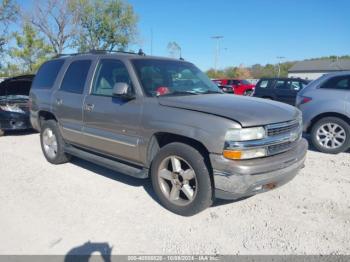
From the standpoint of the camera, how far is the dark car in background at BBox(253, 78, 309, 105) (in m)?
13.7

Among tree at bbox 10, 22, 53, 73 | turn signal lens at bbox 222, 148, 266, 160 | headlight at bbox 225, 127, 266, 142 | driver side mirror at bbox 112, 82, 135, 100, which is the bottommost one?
turn signal lens at bbox 222, 148, 266, 160

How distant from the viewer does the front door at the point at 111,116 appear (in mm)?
4113

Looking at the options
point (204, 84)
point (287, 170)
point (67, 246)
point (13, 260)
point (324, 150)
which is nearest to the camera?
point (13, 260)

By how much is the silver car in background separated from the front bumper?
364 cm

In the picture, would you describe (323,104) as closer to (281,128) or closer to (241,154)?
(281,128)

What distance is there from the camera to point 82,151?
511 centimetres

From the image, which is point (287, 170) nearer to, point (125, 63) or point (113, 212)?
point (113, 212)

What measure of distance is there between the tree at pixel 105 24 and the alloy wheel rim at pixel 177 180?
28807 mm

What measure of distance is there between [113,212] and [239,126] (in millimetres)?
1920

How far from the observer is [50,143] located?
587 centimetres

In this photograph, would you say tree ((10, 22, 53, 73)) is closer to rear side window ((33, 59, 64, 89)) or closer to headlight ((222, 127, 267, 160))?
rear side window ((33, 59, 64, 89))

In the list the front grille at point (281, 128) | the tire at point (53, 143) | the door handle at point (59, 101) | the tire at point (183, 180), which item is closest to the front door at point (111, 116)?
the tire at point (183, 180)

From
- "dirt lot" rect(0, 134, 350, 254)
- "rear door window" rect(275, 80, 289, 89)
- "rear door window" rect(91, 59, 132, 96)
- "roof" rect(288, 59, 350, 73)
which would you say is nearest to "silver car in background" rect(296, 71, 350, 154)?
"dirt lot" rect(0, 134, 350, 254)

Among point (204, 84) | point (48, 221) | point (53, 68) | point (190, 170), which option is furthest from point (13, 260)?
point (53, 68)
